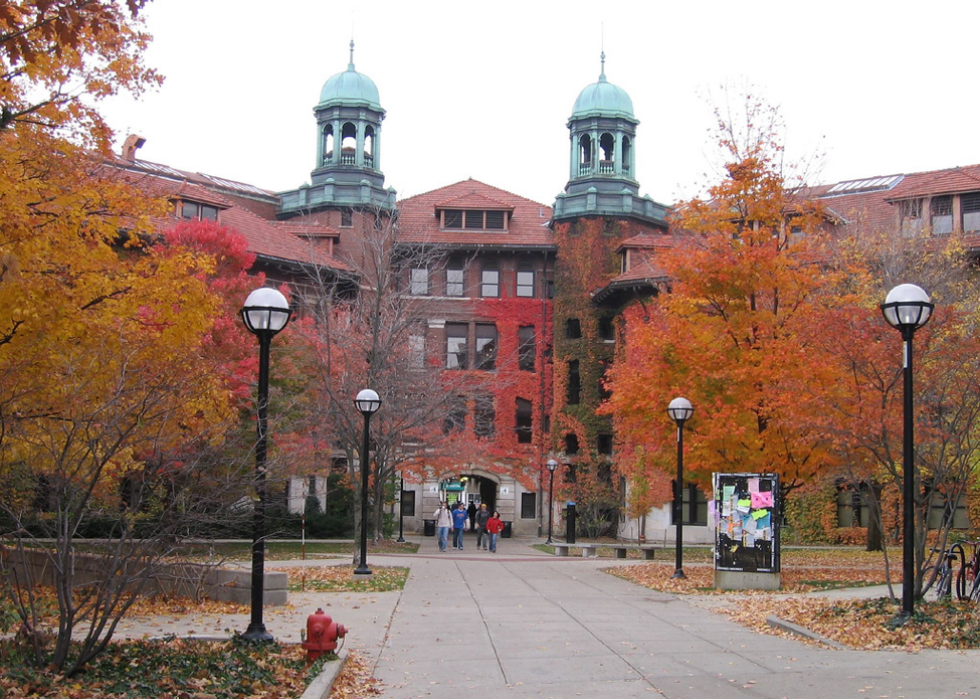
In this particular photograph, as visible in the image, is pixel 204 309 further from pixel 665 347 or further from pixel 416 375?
pixel 416 375

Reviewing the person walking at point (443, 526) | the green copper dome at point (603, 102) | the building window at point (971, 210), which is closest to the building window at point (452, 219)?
the green copper dome at point (603, 102)

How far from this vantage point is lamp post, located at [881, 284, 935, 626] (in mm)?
12969

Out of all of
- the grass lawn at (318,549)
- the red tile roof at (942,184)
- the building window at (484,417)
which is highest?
the red tile roof at (942,184)

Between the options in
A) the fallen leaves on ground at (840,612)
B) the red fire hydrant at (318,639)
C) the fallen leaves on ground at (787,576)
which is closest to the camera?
the red fire hydrant at (318,639)

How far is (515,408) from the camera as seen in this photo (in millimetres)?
51469

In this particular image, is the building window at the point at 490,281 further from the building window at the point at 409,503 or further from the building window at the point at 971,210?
the building window at the point at 971,210

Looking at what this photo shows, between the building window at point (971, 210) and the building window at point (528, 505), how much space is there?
22513 millimetres

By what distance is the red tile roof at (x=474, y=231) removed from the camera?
52031 mm

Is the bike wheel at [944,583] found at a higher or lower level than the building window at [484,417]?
lower

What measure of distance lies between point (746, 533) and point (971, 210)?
27706 millimetres

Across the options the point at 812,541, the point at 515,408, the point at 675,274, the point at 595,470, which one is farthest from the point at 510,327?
the point at 675,274

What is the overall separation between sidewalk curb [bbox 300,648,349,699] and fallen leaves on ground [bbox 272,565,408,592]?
337 inches

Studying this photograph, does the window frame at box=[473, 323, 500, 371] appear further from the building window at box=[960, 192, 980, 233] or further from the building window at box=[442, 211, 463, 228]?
the building window at box=[960, 192, 980, 233]

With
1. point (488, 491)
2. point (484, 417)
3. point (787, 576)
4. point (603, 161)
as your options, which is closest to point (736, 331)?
point (787, 576)
